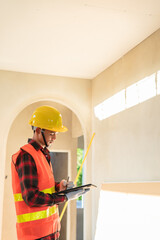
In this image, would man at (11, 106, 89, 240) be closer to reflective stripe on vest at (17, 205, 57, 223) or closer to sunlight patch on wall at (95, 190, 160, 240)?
reflective stripe on vest at (17, 205, 57, 223)

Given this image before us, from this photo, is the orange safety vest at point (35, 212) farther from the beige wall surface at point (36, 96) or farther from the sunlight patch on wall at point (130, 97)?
the beige wall surface at point (36, 96)

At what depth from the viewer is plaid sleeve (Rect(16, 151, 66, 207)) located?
230 centimetres

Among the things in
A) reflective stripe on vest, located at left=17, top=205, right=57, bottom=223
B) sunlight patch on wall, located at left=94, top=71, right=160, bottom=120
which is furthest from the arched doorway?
reflective stripe on vest, located at left=17, top=205, right=57, bottom=223

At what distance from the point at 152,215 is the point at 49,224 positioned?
114cm

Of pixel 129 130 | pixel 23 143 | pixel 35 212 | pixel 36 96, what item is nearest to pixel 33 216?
pixel 35 212

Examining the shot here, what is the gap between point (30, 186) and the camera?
2312 mm

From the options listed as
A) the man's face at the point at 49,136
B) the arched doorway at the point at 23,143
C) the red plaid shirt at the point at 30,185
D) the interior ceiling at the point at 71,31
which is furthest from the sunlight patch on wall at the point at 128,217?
the arched doorway at the point at 23,143

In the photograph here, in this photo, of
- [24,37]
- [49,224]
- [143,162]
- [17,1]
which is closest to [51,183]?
[49,224]

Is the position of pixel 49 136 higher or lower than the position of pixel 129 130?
lower

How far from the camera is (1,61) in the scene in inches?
191

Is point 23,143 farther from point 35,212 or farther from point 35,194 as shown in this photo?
point 35,194

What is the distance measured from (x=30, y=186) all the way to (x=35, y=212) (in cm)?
26

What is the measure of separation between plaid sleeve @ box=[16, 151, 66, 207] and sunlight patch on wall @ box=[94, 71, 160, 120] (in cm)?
184

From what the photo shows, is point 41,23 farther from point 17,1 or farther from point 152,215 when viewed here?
point 152,215
